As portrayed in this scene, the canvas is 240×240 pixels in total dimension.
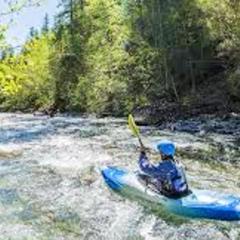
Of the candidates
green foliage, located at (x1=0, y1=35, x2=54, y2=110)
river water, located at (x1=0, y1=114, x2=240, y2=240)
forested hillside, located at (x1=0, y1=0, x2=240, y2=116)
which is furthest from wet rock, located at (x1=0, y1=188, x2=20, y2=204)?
green foliage, located at (x1=0, y1=35, x2=54, y2=110)

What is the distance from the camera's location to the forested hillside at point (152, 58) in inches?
1143

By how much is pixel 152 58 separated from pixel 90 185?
22.5m

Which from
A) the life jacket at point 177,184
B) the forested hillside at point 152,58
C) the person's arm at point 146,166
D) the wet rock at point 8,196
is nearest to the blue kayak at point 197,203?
the life jacket at point 177,184

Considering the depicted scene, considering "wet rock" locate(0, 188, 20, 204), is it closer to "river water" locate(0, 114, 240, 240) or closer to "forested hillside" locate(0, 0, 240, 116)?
"river water" locate(0, 114, 240, 240)

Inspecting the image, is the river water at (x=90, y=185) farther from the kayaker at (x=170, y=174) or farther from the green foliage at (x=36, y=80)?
the green foliage at (x=36, y=80)

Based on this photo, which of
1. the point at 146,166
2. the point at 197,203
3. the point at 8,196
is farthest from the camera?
the point at 8,196

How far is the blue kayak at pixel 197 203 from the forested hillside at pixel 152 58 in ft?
47.1

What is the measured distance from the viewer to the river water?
30.1 ft

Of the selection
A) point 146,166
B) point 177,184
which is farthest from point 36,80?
point 177,184

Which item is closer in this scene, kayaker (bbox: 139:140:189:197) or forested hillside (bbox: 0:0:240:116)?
kayaker (bbox: 139:140:189:197)

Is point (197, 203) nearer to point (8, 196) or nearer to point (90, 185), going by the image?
point (90, 185)

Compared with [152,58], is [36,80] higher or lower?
lower

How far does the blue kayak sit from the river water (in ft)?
0.54

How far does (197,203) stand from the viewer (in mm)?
9688
